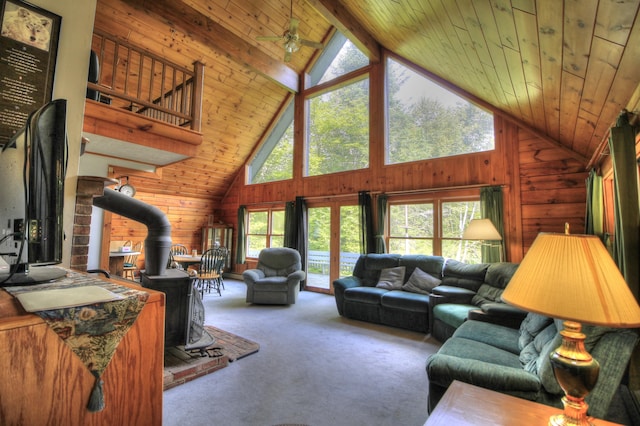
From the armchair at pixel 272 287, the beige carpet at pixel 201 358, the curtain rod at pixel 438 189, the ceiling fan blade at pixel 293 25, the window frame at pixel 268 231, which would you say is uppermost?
the ceiling fan blade at pixel 293 25

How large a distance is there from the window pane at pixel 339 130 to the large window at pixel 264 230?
1539 millimetres

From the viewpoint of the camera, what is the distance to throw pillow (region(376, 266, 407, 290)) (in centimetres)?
429

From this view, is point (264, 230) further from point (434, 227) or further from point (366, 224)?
point (434, 227)

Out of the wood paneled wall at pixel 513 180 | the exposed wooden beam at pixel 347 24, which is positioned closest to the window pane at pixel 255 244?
the wood paneled wall at pixel 513 180

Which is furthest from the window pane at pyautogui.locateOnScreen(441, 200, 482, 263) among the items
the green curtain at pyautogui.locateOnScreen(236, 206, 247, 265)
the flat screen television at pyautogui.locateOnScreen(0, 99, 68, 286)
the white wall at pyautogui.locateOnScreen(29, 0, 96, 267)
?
the green curtain at pyautogui.locateOnScreen(236, 206, 247, 265)

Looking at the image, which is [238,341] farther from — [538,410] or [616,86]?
[616,86]

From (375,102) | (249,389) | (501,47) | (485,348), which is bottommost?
(249,389)

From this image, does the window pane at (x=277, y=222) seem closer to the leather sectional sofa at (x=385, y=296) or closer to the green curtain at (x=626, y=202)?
the leather sectional sofa at (x=385, y=296)

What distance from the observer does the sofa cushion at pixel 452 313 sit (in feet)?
9.97

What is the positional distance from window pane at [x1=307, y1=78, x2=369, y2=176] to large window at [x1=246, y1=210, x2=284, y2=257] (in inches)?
60.6

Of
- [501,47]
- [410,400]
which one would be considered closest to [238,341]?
[410,400]

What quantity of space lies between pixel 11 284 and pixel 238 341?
2.62 meters

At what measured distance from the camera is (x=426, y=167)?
16.5ft

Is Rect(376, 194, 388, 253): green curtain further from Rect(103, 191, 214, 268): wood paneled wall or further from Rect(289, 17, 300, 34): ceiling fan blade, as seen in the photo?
Rect(103, 191, 214, 268): wood paneled wall
